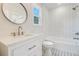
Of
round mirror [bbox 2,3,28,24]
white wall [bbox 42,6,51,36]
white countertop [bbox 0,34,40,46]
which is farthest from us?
white wall [bbox 42,6,51,36]

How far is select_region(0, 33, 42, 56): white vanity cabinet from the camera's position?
0.98 meters

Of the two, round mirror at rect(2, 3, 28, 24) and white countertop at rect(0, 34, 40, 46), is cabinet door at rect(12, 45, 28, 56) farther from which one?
round mirror at rect(2, 3, 28, 24)

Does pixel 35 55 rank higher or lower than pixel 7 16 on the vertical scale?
lower

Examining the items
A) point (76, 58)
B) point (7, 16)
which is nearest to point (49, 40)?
point (76, 58)

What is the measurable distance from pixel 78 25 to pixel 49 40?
0.46 meters

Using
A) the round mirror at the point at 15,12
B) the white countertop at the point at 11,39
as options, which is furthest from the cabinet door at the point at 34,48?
the round mirror at the point at 15,12

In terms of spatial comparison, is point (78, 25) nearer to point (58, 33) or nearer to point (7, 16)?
point (58, 33)

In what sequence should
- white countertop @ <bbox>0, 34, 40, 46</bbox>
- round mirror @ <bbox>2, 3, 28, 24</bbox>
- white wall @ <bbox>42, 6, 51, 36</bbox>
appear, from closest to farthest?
white countertop @ <bbox>0, 34, 40, 46</bbox>
round mirror @ <bbox>2, 3, 28, 24</bbox>
white wall @ <bbox>42, 6, 51, 36</bbox>

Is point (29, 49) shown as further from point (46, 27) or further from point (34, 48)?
point (46, 27)

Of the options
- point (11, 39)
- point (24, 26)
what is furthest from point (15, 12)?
point (11, 39)

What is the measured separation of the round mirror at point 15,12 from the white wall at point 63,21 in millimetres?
389

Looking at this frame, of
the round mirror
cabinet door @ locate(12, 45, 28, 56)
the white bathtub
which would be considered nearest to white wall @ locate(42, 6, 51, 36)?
the white bathtub

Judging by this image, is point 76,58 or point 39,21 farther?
point 39,21

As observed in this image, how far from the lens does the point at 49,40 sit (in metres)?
1.21
